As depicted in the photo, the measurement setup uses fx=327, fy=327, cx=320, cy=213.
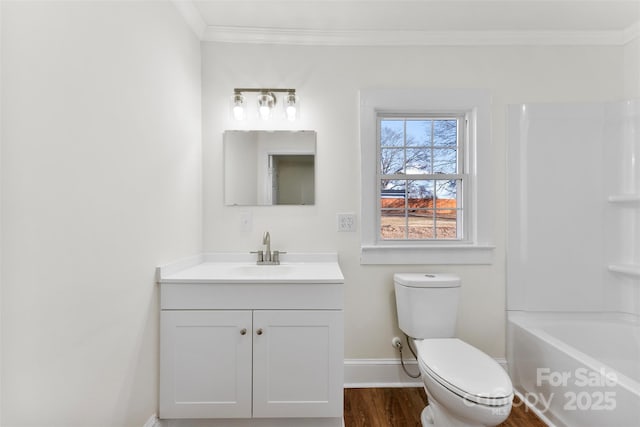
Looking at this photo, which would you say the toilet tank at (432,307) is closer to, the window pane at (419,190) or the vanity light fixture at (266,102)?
the window pane at (419,190)

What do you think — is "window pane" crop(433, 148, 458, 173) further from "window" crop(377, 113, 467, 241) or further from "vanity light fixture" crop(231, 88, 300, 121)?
"vanity light fixture" crop(231, 88, 300, 121)

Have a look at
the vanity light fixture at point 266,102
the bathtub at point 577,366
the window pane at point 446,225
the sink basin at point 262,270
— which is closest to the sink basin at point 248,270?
the sink basin at point 262,270

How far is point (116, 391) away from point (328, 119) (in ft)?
5.87

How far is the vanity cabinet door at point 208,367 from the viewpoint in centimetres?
159

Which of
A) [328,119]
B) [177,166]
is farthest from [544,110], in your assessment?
[177,166]

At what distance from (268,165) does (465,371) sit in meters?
1.58

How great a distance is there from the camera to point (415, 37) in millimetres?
2129

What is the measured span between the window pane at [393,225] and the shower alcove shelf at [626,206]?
131 cm

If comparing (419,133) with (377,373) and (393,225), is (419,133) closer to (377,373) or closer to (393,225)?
(393,225)

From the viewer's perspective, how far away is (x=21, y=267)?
34.6 inches

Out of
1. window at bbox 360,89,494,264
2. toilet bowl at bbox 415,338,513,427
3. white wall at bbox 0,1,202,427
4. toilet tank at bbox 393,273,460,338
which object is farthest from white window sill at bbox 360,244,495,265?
white wall at bbox 0,1,202,427

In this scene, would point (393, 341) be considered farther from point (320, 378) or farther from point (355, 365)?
point (320, 378)

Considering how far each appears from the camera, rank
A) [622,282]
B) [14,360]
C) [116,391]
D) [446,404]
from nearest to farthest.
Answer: [14,360]
[116,391]
[446,404]
[622,282]

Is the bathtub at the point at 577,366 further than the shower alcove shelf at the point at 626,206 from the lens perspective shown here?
No
